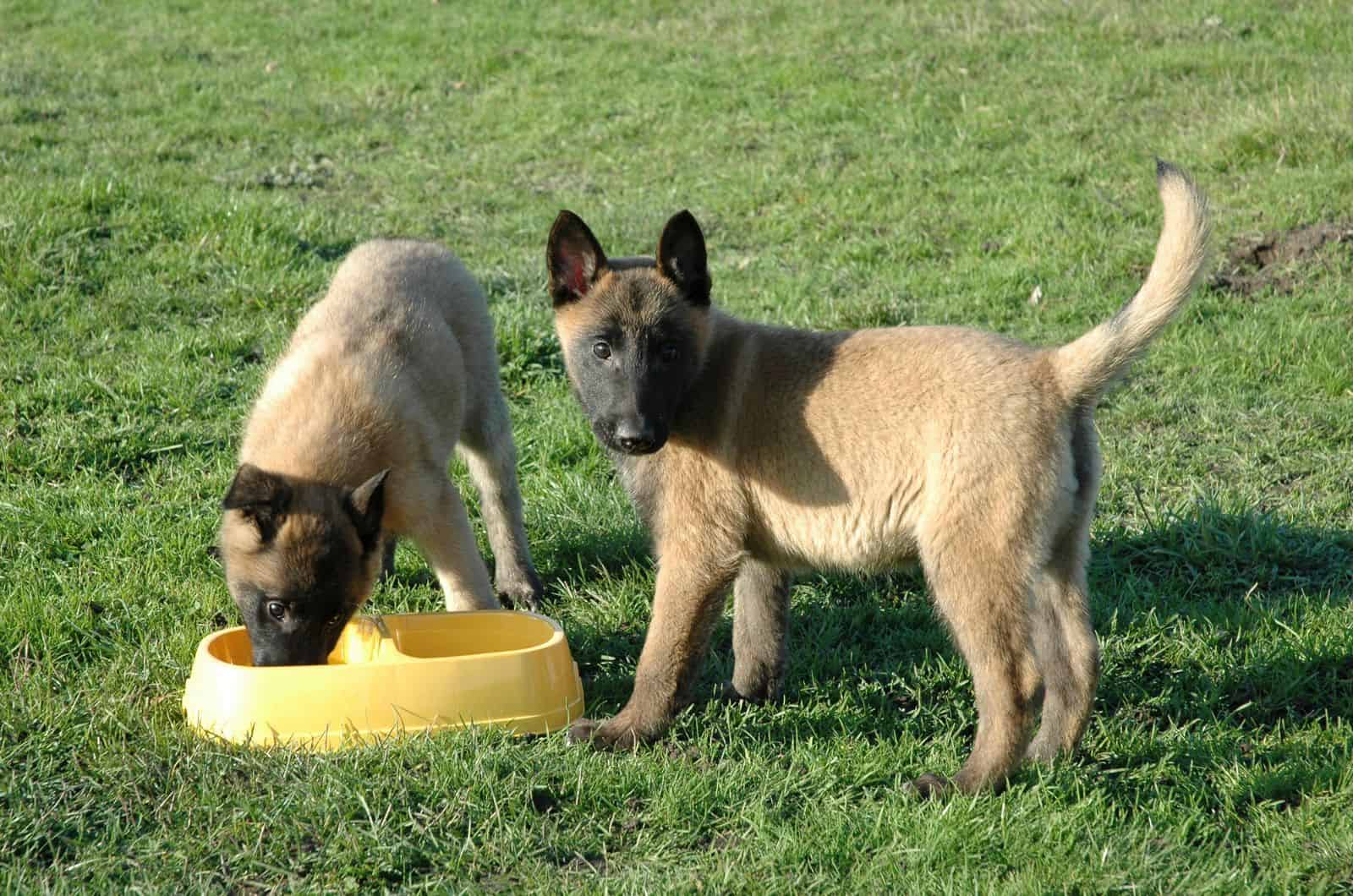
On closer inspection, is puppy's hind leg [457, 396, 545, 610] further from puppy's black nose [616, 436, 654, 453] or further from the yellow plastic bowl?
puppy's black nose [616, 436, 654, 453]

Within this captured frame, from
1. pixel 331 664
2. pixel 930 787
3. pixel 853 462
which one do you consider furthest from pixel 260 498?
pixel 930 787

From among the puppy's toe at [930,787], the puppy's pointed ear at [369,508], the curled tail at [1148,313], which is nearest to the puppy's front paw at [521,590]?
the puppy's pointed ear at [369,508]

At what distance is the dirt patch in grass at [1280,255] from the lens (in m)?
8.47

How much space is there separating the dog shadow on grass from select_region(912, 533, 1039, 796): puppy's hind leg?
483 millimetres

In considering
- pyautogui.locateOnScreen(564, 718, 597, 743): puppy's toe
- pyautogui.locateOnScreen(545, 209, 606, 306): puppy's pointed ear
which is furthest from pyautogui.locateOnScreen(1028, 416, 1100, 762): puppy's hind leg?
pyautogui.locateOnScreen(545, 209, 606, 306): puppy's pointed ear

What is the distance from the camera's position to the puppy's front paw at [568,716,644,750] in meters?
4.43

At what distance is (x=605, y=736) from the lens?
4.46 meters

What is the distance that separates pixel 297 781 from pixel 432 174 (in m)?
8.44

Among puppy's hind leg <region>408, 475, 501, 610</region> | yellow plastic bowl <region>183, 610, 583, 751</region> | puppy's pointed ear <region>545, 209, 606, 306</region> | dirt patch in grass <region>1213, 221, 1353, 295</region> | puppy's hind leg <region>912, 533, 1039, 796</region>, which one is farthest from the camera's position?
dirt patch in grass <region>1213, 221, 1353, 295</region>

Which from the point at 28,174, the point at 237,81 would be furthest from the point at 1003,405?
the point at 237,81

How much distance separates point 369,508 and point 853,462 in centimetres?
167

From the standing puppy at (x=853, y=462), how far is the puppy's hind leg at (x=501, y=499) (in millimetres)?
1139

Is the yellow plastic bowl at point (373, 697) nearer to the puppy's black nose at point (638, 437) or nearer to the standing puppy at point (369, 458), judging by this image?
the standing puppy at point (369, 458)

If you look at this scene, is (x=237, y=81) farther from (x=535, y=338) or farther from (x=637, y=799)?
(x=637, y=799)
